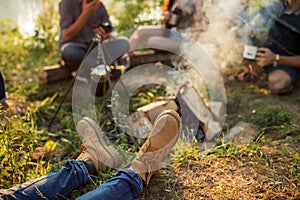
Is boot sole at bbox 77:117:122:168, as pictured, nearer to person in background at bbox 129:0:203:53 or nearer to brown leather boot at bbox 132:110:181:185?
brown leather boot at bbox 132:110:181:185

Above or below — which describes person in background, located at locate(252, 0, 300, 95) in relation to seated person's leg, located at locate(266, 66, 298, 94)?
above

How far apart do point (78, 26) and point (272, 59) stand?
2107 millimetres

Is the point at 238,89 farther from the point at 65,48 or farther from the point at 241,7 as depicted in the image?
the point at 65,48

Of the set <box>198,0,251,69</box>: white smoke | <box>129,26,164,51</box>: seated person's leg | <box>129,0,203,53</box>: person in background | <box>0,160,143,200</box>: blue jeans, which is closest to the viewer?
<box>0,160,143,200</box>: blue jeans

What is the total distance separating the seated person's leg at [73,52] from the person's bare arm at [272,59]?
6.38ft

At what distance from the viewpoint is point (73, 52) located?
3418mm

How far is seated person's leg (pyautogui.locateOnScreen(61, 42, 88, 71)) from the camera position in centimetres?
342

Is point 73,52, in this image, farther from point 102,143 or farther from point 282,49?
point 282,49

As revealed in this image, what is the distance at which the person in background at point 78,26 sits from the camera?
3.22 meters

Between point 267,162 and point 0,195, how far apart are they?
1.81 m

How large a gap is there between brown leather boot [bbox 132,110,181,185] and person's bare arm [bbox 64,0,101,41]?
1613 mm

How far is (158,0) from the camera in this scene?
5383 mm

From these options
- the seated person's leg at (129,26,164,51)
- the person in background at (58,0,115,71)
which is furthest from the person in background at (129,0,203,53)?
the person in background at (58,0,115,71)

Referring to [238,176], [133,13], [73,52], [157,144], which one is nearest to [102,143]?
[157,144]
